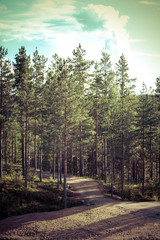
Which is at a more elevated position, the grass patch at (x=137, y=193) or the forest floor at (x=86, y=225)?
the forest floor at (x=86, y=225)

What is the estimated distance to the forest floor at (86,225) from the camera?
9539 mm

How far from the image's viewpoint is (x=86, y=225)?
11.1 m

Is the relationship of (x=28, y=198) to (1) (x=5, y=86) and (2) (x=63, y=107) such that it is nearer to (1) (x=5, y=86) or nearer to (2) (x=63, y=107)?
(2) (x=63, y=107)

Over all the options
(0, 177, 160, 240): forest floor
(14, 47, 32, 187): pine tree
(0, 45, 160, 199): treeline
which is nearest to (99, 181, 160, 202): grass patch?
(0, 45, 160, 199): treeline

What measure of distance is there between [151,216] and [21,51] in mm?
25164

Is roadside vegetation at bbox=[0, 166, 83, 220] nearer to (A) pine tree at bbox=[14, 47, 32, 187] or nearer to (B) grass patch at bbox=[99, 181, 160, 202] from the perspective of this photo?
(A) pine tree at bbox=[14, 47, 32, 187]

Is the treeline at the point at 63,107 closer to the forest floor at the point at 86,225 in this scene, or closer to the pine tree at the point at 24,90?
the pine tree at the point at 24,90

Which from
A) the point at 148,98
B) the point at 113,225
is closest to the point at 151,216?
the point at 113,225

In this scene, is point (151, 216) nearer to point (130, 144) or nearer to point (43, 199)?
point (43, 199)

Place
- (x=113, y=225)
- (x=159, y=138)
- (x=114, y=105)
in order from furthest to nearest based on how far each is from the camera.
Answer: (x=159, y=138) < (x=114, y=105) < (x=113, y=225)

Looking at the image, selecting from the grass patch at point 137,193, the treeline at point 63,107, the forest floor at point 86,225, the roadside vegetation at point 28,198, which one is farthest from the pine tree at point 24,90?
the grass patch at point 137,193

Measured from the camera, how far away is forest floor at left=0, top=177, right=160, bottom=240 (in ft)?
31.3

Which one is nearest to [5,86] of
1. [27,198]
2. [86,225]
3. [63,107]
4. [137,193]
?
[63,107]

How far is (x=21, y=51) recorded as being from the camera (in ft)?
79.7
